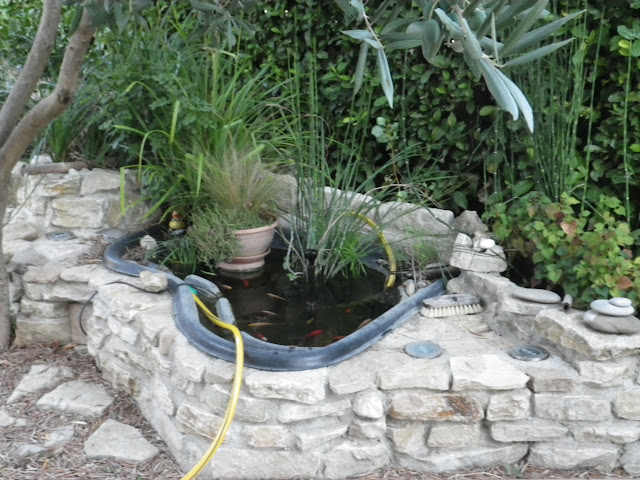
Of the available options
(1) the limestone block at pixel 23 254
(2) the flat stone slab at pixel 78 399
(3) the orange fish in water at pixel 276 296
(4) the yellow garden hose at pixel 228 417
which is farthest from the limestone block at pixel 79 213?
(4) the yellow garden hose at pixel 228 417

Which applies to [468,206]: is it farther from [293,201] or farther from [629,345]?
[629,345]

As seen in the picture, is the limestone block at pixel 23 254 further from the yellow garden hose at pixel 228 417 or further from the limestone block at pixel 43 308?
the yellow garden hose at pixel 228 417

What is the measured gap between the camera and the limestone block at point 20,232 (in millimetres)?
3479

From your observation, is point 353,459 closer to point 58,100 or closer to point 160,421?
point 160,421

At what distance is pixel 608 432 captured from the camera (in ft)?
7.63

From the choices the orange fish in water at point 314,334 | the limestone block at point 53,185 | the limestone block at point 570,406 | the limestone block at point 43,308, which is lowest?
the limestone block at point 43,308

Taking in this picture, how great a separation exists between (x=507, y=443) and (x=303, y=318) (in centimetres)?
94

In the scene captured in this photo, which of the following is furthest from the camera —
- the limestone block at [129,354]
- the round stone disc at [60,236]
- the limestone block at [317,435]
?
the round stone disc at [60,236]

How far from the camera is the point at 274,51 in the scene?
418 cm

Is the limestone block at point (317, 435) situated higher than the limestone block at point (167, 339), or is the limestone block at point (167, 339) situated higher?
the limestone block at point (167, 339)

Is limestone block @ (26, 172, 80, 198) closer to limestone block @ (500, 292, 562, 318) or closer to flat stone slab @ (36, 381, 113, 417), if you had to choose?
flat stone slab @ (36, 381, 113, 417)

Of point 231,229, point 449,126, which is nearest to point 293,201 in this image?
point 231,229

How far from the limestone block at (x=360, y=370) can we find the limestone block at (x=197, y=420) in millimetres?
410

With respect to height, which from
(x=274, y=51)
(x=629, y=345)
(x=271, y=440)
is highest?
(x=274, y=51)
